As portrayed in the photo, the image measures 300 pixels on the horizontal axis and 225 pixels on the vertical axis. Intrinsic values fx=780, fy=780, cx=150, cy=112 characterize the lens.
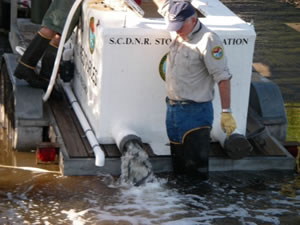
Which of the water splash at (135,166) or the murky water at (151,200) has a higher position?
the water splash at (135,166)

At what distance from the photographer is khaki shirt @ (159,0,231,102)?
692 cm

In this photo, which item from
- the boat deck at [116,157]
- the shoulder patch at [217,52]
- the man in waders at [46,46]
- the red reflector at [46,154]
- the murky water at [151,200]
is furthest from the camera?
the man in waders at [46,46]

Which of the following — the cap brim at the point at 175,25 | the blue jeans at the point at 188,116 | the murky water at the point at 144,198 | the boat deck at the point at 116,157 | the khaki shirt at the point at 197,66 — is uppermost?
the cap brim at the point at 175,25

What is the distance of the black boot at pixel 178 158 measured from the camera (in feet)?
24.1

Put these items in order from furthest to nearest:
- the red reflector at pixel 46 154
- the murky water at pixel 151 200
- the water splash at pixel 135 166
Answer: the red reflector at pixel 46 154
the water splash at pixel 135 166
the murky water at pixel 151 200

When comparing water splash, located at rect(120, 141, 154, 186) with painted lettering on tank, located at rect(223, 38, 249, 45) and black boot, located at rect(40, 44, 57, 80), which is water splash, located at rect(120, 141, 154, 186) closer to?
painted lettering on tank, located at rect(223, 38, 249, 45)

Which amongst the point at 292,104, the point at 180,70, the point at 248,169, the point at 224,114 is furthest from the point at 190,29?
the point at 292,104

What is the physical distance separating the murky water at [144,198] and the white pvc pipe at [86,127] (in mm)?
283

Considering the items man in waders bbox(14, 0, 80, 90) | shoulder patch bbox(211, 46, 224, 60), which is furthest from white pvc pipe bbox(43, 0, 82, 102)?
shoulder patch bbox(211, 46, 224, 60)

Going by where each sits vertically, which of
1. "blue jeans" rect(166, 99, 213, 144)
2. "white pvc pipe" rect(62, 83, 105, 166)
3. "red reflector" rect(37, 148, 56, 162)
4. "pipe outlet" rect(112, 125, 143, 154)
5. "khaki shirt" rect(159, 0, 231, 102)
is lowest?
"red reflector" rect(37, 148, 56, 162)

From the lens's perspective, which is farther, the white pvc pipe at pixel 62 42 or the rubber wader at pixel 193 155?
the white pvc pipe at pixel 62 42

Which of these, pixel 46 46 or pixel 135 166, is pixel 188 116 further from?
pixel 46 46

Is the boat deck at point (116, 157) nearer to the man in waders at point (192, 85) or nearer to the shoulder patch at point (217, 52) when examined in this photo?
the man in waders at point (192, 85)

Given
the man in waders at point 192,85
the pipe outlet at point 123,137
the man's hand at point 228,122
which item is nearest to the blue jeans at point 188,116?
the man in waders at point 192,85
